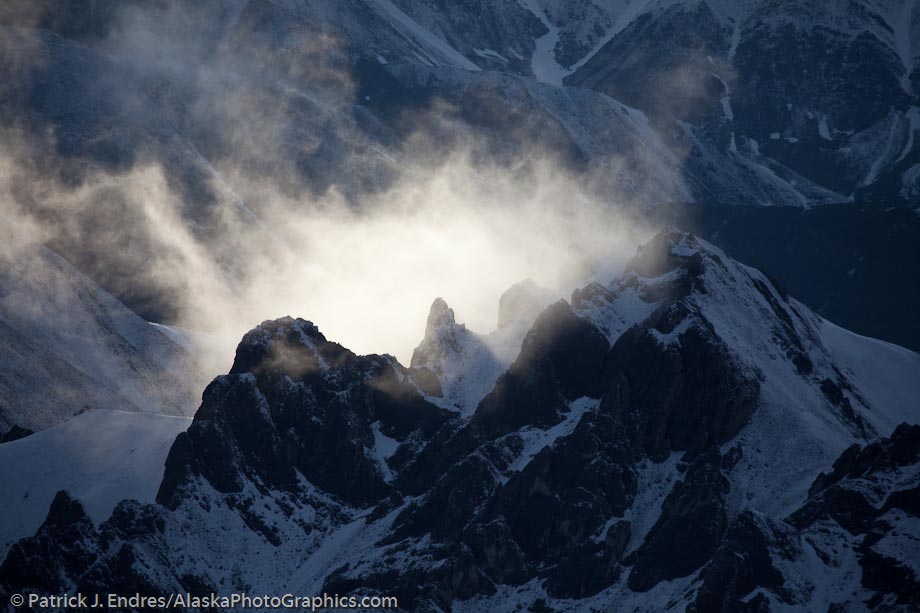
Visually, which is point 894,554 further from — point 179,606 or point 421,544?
point 179,606

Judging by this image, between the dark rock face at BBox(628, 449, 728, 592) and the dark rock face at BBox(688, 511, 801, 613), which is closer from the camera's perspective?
the dark rock face at BBox(688, 511, 801, 613)

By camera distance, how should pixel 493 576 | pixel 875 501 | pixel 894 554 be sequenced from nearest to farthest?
pixel 894 554, pixel 875 501, pixel 493 576

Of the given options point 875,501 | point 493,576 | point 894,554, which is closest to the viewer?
point 894,554

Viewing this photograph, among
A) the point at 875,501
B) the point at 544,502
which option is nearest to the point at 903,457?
the point at 875,501

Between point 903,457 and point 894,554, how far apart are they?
1855 cm

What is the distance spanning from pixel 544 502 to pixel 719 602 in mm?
37049

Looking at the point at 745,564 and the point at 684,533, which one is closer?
the point at 745,564

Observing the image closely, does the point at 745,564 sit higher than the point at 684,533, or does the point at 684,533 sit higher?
the point at 684,533

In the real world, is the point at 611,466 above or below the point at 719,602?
above

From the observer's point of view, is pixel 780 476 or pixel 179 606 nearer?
pixel 179 606

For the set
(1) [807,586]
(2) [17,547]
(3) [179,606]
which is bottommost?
(1) [807,586]

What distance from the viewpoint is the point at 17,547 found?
19300 cm

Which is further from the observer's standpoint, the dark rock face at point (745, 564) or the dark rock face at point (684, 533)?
the dark rock face at point (684, 533)

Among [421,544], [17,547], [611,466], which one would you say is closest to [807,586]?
[611,466]
